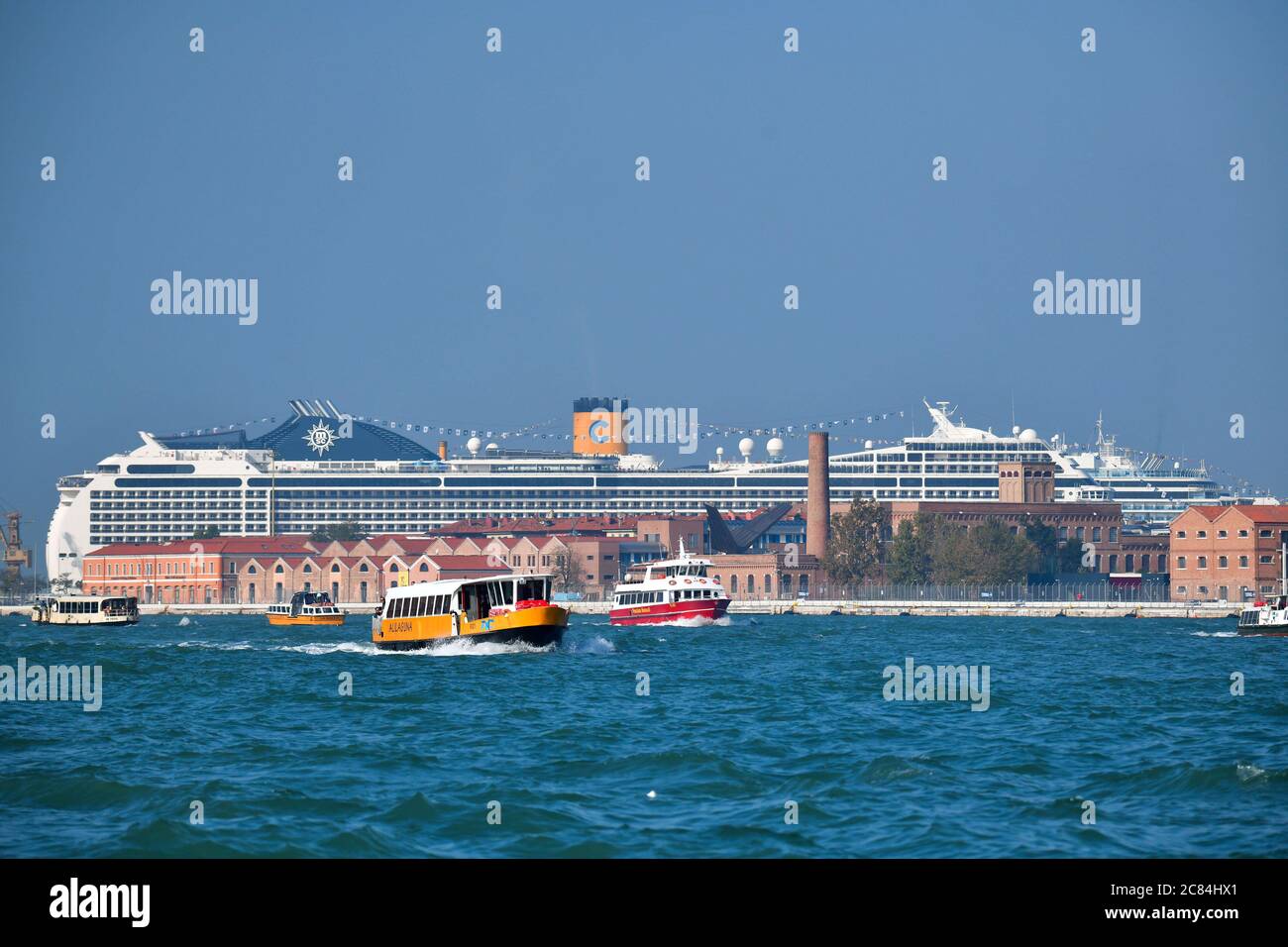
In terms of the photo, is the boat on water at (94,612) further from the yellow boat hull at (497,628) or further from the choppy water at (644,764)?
the choppy water at (644,764)

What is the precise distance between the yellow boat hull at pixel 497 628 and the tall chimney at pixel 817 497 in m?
85.3

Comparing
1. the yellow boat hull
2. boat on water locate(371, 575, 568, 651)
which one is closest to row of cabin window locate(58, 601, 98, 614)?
boat on water locate(371, 575, 568, 651)

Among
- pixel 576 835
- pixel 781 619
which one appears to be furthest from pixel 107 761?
pixel 781 619

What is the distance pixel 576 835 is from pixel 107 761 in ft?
33.7

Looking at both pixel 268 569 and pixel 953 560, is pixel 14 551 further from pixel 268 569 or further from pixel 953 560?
pixel 953 560

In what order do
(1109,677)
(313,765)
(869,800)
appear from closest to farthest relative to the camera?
(869,800) → (313,765) → (1109,677)

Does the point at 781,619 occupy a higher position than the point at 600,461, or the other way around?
the point at 600,461

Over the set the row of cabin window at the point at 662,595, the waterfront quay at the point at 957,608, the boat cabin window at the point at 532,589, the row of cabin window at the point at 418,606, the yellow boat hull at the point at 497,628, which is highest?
the boat cabin window at the point at 532,589

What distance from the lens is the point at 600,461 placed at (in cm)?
19675

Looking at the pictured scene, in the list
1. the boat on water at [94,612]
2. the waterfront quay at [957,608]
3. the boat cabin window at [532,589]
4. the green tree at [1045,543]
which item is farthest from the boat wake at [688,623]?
the green tree at [1045,543]

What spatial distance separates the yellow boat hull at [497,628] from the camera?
56844mm

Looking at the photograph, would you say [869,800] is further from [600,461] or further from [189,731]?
[600,461]
